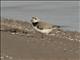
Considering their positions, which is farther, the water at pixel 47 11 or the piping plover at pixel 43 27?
the water at pixel 47 11

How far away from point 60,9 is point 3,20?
3500mm

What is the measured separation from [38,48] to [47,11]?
273 inches

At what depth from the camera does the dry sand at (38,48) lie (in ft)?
28.4

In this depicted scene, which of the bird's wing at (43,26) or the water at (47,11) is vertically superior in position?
the bird's wing at (43,26)

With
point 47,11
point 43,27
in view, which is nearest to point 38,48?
point 43,27

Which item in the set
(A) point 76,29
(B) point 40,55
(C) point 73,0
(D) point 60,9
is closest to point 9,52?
(B) point 40,55

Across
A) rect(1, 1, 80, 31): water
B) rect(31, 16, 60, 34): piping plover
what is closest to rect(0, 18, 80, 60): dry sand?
rect(31, 16, 60, 34): piping plover

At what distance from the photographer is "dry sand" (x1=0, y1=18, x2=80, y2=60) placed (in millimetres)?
8656

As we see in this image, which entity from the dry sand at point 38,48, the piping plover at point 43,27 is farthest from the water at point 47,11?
the dry sand at point 38,48

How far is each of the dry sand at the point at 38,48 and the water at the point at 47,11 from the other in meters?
3.39

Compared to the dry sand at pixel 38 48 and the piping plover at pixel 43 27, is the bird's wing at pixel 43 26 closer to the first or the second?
the piping plover at pixel 43 27

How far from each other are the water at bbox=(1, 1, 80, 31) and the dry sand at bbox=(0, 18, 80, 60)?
3.39 meters

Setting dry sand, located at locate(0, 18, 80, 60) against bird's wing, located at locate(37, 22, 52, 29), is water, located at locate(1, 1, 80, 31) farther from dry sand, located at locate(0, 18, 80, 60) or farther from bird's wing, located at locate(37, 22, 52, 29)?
dry sand, located at locate(0, 18, 80, 60)

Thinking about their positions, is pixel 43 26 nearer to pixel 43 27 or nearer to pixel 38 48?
pixel 43 27
